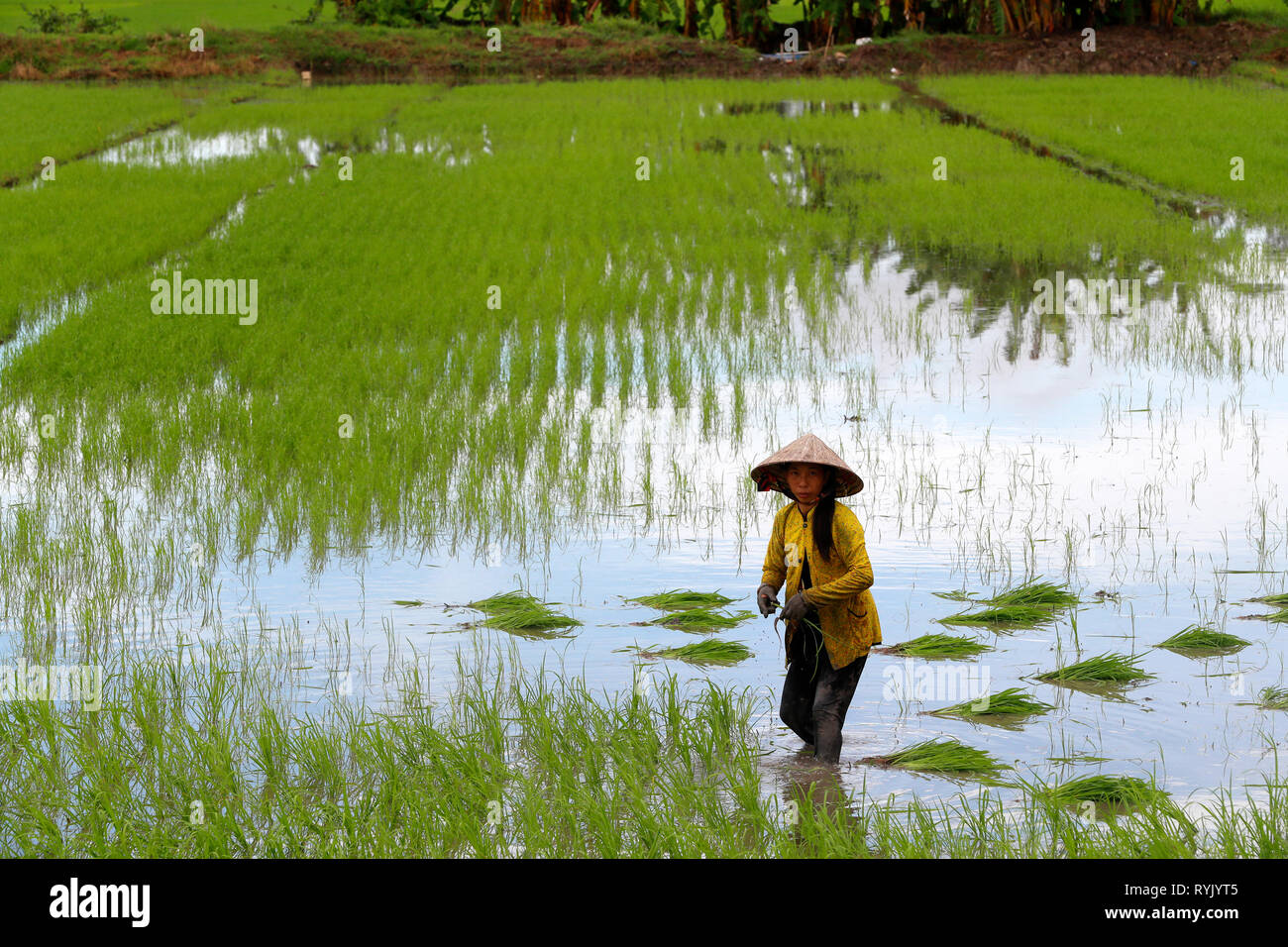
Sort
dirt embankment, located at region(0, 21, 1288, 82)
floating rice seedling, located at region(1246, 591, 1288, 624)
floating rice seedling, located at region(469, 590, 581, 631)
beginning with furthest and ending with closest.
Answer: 1. dirt embankment, located at region(0, 21, 1288, 82)
2. floating rice seedling, located at region(469, 590, 581, 631)
3. floating rice seedling, located at region(1246, 591, 1288, 624)

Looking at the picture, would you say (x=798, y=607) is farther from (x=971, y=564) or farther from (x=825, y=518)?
(x=971, y=564)

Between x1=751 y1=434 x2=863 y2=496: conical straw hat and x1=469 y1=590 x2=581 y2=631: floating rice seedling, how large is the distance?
3.79 ft

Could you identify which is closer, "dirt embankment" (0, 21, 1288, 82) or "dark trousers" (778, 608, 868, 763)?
"dark trousers" (778, 608, 868, 763)

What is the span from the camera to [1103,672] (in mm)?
3926

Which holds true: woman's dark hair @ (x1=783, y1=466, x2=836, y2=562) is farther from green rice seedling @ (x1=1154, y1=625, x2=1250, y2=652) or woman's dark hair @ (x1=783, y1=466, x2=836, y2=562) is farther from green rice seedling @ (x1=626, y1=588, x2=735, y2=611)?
green rice seedling @ (x1=1154, y1=625, x2=1250, y2=652)

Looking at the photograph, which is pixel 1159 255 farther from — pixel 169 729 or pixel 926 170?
pixel 169 729

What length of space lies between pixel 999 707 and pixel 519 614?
1.57 meters

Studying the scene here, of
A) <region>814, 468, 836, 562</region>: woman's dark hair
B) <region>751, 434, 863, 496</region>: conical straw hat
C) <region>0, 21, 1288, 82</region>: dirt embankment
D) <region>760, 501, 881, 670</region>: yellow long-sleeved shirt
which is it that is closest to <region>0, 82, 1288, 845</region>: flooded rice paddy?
<region>760, 501, 881, 670</region>: yellow long-sleeved shirt

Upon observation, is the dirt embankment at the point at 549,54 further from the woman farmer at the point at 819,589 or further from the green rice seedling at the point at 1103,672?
the woman farmer at the point at 819,589

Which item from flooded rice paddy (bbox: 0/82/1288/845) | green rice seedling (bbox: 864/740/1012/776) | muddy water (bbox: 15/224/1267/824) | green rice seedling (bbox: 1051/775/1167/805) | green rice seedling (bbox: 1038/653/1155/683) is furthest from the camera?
flooded rice paddy (bbox: 0/82/1288/845)

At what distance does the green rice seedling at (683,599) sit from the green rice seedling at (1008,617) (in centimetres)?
73

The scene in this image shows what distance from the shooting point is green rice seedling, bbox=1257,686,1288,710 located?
3.68 metres

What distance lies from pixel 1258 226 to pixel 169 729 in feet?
37.3

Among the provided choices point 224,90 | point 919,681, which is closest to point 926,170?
point 919,681
